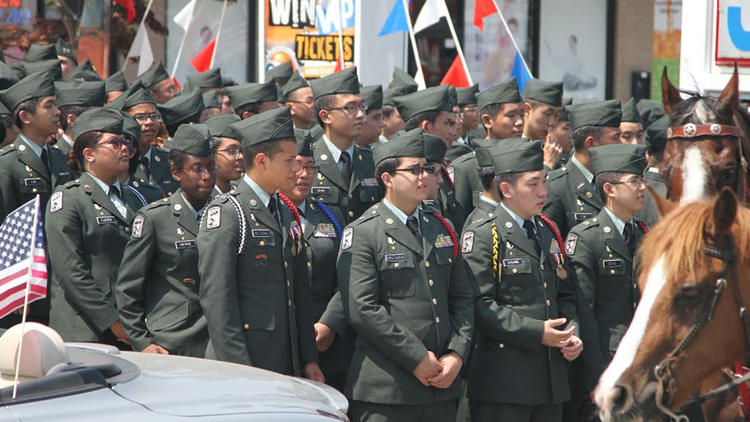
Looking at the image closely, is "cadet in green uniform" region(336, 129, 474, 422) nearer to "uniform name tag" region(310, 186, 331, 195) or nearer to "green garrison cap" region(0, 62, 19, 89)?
"uniform name tag" region(310, 186, 331, 195)

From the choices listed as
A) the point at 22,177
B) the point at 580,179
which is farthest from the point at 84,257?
the point at 580,179

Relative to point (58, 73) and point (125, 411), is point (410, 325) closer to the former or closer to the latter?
point (125, 411)

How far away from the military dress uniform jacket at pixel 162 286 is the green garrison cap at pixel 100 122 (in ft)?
2.44

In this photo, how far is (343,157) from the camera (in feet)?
24.7

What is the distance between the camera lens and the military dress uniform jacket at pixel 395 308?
576 centimetres

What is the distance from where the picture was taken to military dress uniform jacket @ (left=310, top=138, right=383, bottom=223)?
7.37 metres

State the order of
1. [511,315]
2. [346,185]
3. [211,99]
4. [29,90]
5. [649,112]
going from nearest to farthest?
[511,315]
[346,185]
[29,90]
[211,99]
[649,112]

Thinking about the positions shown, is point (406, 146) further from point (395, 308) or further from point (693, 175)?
point (693, 175)

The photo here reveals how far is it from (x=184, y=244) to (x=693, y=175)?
8.66 feet

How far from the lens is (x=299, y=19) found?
52.0 feet

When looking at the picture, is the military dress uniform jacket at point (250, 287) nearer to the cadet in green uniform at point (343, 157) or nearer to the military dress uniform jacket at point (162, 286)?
the military dress uniform jacket at point (162, 286)

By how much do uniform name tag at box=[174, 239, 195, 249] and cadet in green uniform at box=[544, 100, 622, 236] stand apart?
2.69 m

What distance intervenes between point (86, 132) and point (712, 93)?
3.66 metres

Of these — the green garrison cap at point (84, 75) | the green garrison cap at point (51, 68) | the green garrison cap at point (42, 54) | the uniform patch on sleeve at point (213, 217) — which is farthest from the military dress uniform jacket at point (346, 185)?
the green garrison cap at point (42, 54)
